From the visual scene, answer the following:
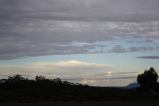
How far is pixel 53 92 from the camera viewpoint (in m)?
67.0

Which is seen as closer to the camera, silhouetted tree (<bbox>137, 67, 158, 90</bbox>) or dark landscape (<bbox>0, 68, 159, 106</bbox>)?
dark landscape (<bbox>0, 68, 159, 106</bbox>)

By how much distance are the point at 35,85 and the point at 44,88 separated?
8.55 ft

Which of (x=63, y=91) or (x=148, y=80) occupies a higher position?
(x=148, y=80)

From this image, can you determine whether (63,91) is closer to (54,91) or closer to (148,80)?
(54,91)

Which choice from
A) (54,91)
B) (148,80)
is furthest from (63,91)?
(148,80)

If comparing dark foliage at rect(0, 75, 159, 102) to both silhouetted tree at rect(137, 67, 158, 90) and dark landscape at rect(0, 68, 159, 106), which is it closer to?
dark landscape at rect(0, 68, 159, 106)

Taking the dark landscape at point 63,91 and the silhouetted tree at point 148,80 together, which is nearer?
the dark landscape at point 63,91

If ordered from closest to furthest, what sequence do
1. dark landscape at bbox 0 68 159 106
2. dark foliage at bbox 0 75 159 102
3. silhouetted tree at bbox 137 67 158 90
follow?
dark landscape at bbox 0 68 159 106, dark foliage at bbox 0 75 159 102, silhouetted tree at bbox 137 67 158 90

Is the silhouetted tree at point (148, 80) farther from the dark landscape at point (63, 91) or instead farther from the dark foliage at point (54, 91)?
the dark foliage at point (54, 91)

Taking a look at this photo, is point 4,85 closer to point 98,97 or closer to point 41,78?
point 41,78

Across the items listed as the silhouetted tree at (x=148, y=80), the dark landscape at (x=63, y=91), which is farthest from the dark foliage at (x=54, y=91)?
the silhouetted tree at (x=148, y=80)

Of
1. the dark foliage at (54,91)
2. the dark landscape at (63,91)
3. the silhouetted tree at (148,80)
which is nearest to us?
the dark landscape at (63,91)

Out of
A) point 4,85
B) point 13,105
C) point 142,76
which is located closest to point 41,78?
point 4,85

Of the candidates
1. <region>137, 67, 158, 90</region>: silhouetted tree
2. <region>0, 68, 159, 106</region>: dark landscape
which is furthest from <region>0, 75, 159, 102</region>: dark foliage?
<region>137, 67, 158, 90</region>: silhouetted tree
